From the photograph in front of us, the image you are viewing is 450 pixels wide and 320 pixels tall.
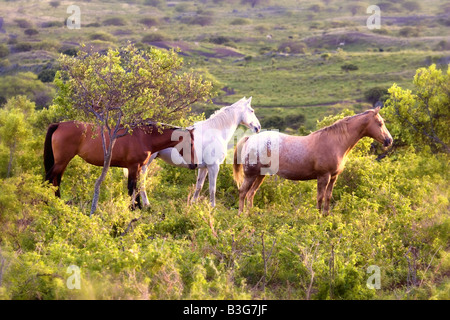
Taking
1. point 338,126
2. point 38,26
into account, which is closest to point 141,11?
point 38,26

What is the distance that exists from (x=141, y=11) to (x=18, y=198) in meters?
115

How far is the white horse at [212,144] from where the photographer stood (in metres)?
11.3

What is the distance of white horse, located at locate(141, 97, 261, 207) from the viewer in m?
11.3

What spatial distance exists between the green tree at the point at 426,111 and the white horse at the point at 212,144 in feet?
22.5

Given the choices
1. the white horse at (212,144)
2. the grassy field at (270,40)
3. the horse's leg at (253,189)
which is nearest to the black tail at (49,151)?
the white horse at (212,144)

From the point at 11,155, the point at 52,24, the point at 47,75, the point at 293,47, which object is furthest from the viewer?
the point at 52,24

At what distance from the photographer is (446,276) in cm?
780

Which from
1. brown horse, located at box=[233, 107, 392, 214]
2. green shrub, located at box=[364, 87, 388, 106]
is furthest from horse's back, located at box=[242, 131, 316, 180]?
green shrub, located at box=[364, 87, 388, 106]

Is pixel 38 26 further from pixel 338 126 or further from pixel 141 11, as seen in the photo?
pixel 338 126

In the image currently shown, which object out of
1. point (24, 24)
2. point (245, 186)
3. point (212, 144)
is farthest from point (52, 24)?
point (245, 186)

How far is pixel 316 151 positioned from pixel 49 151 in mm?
5403

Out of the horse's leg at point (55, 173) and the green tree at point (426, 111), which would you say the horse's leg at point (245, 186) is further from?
the green tree at point (426, 111)

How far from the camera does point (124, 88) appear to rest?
9.45 m

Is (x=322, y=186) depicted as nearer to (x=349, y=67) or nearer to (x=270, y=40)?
(x=349, y=67)
